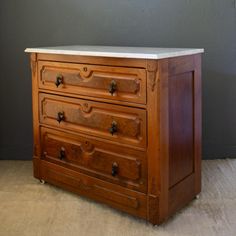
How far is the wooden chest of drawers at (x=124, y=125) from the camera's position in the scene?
1.94 meters

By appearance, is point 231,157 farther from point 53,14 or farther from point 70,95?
point 53,14

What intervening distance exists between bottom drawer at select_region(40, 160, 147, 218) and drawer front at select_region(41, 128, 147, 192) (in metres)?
0.03

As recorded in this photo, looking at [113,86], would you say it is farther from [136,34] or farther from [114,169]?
[136,34]

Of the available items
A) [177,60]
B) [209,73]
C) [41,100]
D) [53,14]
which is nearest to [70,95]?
[41,100]

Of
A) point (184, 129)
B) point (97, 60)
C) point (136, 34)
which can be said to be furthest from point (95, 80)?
point (136, 34)

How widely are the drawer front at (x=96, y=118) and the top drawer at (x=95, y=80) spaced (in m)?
0.06

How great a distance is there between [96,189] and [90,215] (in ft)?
0.48

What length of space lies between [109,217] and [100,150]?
0.35 metres

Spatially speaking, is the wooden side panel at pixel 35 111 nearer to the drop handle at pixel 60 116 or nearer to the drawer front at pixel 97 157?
the drawer front at pixel 97 157

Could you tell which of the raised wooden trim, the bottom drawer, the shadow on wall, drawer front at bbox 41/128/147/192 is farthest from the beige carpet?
the raised wooden trim

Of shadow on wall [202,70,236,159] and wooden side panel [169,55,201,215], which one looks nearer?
wooden side panel [169,55,201,215]

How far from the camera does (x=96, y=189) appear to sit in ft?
7.30

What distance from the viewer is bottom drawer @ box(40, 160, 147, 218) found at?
204 centimetres

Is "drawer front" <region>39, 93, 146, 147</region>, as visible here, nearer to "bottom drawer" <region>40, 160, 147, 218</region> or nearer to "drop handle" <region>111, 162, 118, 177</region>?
"drop handle" <region>111, 162, 118, 177</region>
